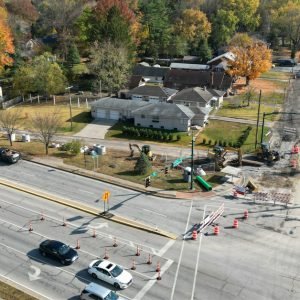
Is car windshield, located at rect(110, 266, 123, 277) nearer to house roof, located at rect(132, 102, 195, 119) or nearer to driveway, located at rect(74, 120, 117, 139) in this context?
driveway, located at rect(74, 120, 117, 139)

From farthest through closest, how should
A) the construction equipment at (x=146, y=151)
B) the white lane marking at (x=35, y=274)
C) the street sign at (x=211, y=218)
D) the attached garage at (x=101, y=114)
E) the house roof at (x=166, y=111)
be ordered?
the attached garage at (x=101, y=114)
the house roof at (x=166, y=111)
the construction equipment at (x=146, y=151)
the street sign at (x=211, y=218)
the white lane marking at (x=35, y=274)

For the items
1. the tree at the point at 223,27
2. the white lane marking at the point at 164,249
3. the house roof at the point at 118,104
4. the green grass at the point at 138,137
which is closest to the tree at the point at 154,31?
the tree at the point at 223,27

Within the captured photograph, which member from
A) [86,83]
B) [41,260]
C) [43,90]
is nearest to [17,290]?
[41,260]

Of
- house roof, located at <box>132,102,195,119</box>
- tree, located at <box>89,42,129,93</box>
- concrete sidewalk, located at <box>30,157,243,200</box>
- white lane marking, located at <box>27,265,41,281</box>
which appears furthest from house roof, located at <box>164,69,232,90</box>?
white lane marking, located at <box>27,265,41,281</box>

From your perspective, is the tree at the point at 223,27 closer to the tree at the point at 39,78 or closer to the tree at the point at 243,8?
the tree at the point at 243,8

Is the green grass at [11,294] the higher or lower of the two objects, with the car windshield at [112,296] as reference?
lower

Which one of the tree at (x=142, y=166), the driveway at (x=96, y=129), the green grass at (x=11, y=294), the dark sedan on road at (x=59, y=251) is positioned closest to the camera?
the green grass at (x=11, y=294)

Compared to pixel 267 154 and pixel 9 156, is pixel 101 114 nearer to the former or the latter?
pixel 9 156

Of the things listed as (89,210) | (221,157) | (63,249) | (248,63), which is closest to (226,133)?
(221,157)
